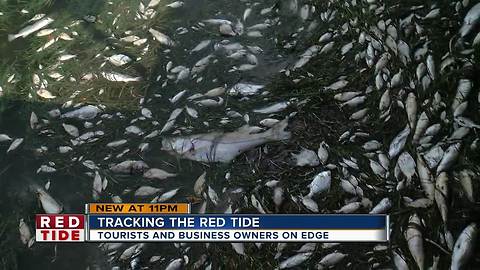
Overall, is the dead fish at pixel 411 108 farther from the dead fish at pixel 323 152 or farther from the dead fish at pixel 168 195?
the dead fish at pixel 168 195

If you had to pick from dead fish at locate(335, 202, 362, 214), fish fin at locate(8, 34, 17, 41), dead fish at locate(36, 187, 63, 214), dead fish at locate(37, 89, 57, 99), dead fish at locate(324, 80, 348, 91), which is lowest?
dead fish at locate(36, 187, 63, 214)

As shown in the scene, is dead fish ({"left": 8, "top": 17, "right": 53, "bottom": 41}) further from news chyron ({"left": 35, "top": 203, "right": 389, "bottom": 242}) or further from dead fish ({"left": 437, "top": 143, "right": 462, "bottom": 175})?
dead fish ({"left": 437, "top": 143, "right": 462, "bottom": 175})

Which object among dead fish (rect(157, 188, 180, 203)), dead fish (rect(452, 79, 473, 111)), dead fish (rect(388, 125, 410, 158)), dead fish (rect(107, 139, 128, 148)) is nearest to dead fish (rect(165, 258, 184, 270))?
dead fish (rect(157, 188, 180, 203))

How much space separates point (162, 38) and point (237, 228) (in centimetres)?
69

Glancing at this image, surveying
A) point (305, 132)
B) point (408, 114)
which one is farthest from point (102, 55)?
point (408, 114)

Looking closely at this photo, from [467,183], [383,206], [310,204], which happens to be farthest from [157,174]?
[467,183]

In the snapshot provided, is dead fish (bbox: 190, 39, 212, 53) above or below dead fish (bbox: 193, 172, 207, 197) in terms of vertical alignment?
above

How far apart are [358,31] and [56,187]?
1.14 meters

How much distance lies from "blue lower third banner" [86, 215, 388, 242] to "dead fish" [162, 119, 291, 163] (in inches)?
7.9

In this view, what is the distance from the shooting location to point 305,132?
153 centimetres

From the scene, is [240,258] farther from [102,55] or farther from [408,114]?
[102,55]

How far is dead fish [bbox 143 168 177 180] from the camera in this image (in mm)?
1553

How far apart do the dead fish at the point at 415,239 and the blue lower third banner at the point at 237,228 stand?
7cm

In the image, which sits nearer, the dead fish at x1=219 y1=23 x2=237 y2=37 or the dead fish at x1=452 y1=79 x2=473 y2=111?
the dead fish at x1=452 y1=79 x2=473 y2=111
